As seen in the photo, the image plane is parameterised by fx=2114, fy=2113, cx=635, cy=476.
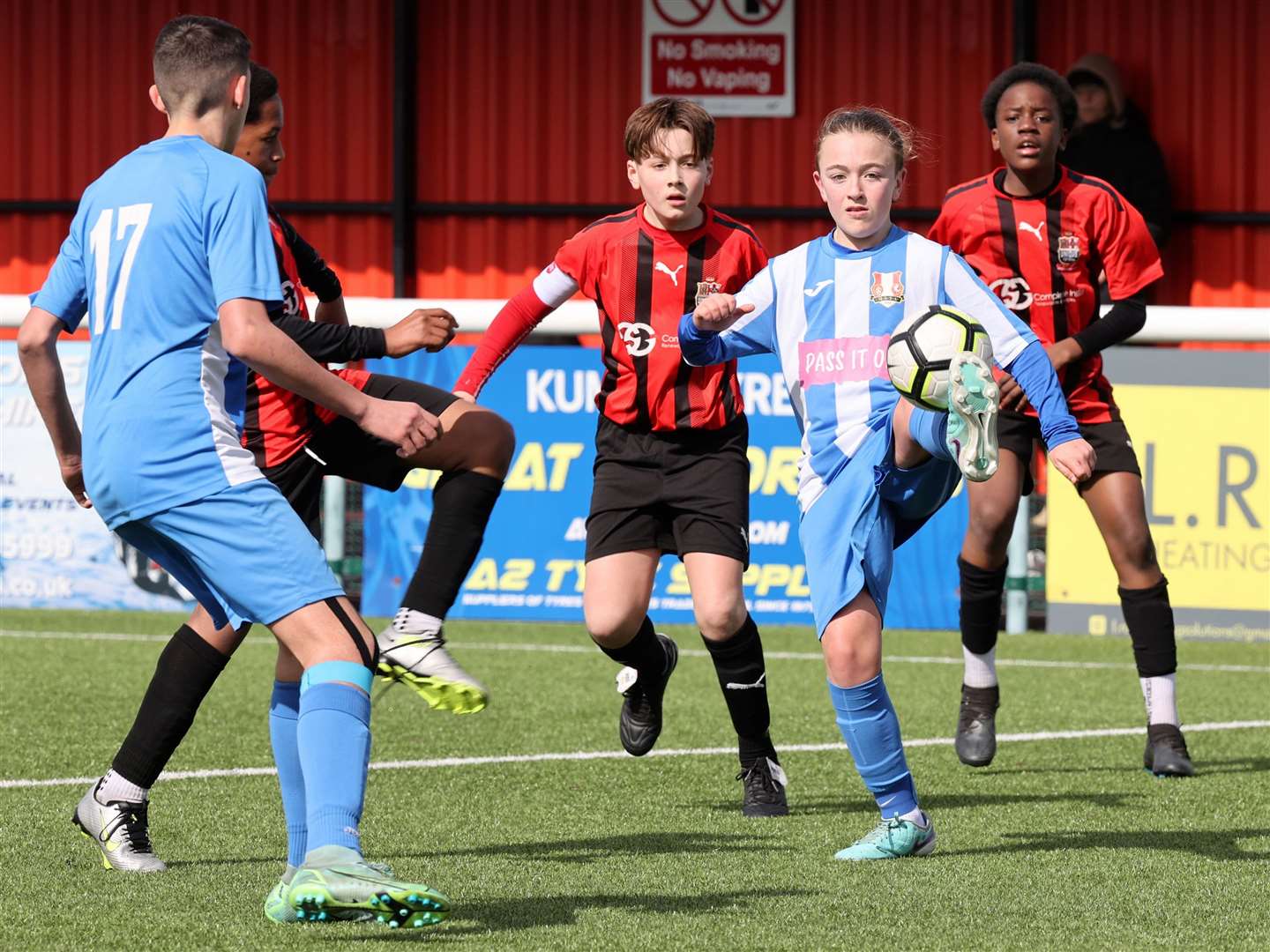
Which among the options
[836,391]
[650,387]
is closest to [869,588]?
[836,391]

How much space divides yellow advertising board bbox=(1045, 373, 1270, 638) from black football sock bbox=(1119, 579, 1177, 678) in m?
3.16

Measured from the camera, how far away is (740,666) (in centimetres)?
555

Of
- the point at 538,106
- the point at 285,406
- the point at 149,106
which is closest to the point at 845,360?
the point at 285,406

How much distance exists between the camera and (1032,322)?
620 cm

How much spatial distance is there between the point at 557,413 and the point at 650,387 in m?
4.23

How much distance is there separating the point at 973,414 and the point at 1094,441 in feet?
6.37

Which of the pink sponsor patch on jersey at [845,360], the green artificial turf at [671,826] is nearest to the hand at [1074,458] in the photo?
the pink sponsor patch on jersey at [845,360]

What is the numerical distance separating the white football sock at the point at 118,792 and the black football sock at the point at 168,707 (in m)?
0.01

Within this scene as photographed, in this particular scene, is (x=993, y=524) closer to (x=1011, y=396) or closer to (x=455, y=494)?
(x=1011, y=396)

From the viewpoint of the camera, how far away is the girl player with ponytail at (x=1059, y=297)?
20.1 feet

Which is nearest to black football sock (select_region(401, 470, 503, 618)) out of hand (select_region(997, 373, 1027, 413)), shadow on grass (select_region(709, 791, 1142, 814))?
shadow on grass (select_region(709, 791, 1142, 814))

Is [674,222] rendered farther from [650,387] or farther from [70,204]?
[70,204]

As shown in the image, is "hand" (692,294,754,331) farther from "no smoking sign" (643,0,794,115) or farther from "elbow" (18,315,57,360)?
"no smoking sign" (643,0,794,115)

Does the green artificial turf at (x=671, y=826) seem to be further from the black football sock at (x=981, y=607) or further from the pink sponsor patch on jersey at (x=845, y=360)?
the pink sponsor patch on jersey at (x=845, y=360)
